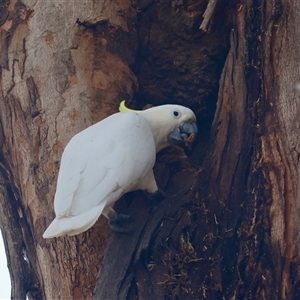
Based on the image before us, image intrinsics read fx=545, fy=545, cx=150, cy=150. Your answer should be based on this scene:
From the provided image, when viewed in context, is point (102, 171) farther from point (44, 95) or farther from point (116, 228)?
point (44, 95)

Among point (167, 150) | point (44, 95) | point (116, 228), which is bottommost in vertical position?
point (116, 228)

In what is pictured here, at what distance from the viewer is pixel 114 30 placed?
2.59m

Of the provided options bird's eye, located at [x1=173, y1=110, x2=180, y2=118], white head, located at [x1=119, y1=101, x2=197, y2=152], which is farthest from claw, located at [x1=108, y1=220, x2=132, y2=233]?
bird's eye, located at [x1=173, y1=110, x2=180, y2=118]

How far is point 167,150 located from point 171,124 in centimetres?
16

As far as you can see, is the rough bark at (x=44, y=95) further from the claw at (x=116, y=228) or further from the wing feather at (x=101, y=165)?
the wing feather at (x=101, y=165)

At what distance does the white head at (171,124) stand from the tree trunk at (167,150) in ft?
0.25

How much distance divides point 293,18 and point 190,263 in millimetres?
985

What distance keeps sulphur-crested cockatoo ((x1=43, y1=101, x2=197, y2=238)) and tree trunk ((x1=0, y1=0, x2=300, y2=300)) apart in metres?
0.15

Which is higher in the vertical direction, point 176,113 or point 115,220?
point 176,113

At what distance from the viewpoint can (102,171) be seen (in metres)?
2.04

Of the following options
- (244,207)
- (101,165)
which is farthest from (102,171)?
(244,207)

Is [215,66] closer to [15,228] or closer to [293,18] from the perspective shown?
[293,18]

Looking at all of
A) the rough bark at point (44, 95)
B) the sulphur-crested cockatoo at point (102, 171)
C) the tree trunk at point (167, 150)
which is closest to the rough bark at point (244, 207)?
the tree trunk at point (167, 150)

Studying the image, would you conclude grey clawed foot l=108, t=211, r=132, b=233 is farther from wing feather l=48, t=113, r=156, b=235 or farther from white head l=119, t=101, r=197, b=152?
white head l=119, t=101, r=197, b=152
